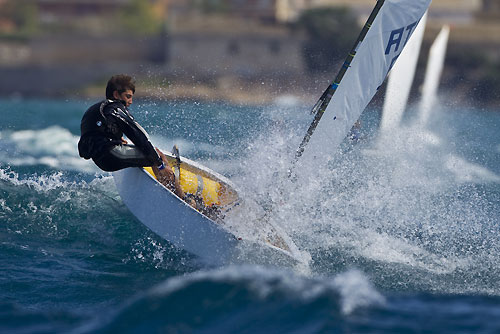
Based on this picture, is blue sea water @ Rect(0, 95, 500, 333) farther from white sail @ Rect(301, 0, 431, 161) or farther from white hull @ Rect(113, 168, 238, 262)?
white sail @ Rect(301, 0, 431, 161)

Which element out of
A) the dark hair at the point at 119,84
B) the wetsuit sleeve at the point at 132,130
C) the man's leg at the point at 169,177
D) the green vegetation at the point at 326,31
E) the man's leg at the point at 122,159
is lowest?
the man's leg at the point at 169,177

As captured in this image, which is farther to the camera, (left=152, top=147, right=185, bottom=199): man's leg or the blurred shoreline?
the blurred shoreline

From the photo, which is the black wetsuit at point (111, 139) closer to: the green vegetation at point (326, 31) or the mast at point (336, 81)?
the mast at point (336, 81)

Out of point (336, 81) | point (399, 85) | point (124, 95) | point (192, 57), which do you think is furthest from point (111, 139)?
point (192, 57)

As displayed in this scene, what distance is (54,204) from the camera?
A: 7.08 meters

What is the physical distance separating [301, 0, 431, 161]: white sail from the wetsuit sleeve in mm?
1364

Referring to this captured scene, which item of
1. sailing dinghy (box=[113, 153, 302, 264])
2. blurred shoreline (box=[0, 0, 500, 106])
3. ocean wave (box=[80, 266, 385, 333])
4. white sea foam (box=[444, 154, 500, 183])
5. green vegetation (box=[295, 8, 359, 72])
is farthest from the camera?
blurred shoreline (box=[0, 0, 500, 106])

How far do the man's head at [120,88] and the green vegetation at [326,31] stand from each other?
88.6 feet

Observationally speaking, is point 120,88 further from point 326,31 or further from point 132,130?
point 326,31

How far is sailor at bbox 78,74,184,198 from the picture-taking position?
5.69 meters

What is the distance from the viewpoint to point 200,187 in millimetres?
6418

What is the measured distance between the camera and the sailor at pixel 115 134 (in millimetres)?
5691

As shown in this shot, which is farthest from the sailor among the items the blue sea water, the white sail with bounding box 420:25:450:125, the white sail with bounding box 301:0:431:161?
the white sail with bounding box 420:25:450:125

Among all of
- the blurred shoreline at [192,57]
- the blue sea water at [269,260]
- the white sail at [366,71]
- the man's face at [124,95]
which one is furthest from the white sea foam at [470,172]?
the blurred shoreline at [192,57]
